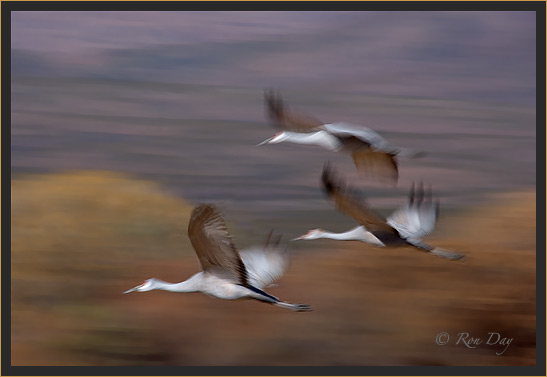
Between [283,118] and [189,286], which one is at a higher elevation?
[283,118]

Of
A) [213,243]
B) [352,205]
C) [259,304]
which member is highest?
[352,205]

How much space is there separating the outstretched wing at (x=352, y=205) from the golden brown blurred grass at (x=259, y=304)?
1.12 meters

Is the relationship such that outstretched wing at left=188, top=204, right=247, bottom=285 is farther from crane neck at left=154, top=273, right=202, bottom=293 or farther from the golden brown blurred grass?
the golden brown blurred grass

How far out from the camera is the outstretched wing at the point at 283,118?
611 centimetres

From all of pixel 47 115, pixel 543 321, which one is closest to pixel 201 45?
pixel 47 115

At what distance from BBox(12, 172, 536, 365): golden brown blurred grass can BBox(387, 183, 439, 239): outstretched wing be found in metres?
0.62

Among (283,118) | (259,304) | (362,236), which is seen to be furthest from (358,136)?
(259,304)

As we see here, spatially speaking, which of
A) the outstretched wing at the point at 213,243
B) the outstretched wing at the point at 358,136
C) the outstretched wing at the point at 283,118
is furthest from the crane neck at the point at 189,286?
the outstretched wing at the point at 358,136

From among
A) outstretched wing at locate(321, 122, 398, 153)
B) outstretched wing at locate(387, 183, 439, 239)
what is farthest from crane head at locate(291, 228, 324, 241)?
outstretched wing at locate(321, 122, 398, 153)

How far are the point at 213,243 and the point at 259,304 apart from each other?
2231 mm

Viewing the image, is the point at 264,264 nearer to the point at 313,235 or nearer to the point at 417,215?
the point at 313,235

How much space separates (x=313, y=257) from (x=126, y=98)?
6.89ft

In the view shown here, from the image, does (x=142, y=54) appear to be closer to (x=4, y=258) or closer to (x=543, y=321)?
(x=4, y=258)

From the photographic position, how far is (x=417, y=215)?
6930 millimetres
